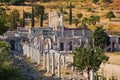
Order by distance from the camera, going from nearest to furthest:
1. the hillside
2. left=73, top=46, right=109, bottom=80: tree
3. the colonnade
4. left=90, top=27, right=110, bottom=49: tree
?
left=73, top=46, right=109, bottom=80: tree, the colonnade, left=90, top=27, right=110, bottom=49: tree, the hillside

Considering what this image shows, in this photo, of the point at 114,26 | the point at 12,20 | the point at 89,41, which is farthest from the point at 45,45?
the point at 114,26

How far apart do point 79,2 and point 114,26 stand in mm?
28218

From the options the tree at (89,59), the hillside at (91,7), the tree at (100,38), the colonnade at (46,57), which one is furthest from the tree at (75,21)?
the tree at (89,59)

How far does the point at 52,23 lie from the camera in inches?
2948

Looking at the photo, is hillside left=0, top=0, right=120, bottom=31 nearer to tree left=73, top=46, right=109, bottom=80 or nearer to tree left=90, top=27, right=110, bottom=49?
tree left=90, top=27, right=110, bottom=49

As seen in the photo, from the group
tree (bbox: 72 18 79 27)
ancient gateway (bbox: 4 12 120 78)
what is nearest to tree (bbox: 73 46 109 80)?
ancient gateway (bbox: 4 12 120 78)

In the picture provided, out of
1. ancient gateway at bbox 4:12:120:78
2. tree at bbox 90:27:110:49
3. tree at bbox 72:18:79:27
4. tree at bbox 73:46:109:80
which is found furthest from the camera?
tree at bbox 72:18:79:27

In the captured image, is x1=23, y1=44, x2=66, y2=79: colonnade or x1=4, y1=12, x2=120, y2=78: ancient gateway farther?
x1=4, y1=12, x2=120, y2=78: ancient gateway

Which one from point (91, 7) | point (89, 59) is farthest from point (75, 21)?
point (89, 59)

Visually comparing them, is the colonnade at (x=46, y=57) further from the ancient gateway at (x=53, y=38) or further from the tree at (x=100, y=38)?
the tree at (x=100, y=38)

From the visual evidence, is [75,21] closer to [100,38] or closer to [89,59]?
[100,38]

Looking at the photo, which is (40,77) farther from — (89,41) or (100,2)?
(100,2)

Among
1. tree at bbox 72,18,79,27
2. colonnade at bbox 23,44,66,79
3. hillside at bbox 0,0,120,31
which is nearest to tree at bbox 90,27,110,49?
colonnade at bbox 23,44,66,79

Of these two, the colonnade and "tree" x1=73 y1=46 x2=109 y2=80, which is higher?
"tree" x1=73 y1=46 x2=109 y2=80
